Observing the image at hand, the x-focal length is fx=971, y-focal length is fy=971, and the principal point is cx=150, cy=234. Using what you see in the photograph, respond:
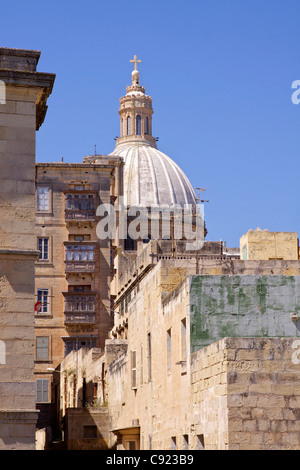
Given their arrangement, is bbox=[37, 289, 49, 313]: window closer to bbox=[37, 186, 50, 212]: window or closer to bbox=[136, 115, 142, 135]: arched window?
bbox=[37, 186, 50, 212]: window

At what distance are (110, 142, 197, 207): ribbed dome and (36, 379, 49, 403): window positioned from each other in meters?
42.6

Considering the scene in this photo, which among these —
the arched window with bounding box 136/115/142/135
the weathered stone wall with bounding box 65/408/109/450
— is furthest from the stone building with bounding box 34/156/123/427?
the arched window with bounding box 136/115/142/135

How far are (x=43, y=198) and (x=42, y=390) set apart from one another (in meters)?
12.2

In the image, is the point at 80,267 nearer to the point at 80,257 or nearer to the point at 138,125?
the point at 80,257

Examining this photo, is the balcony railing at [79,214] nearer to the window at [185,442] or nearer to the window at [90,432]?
the window at [90,432]

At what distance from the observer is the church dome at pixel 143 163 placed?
103 metres

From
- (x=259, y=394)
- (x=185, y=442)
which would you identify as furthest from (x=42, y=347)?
(x=259, y=394)

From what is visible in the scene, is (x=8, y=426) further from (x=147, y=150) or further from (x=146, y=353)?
(x=147, y=150)

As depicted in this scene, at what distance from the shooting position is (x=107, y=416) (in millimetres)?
37531

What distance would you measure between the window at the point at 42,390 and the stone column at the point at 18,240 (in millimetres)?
41181

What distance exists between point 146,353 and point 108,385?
34.0ft

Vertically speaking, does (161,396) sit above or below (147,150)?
below

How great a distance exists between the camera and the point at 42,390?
59875mm

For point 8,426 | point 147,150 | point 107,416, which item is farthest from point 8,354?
point 147,150
